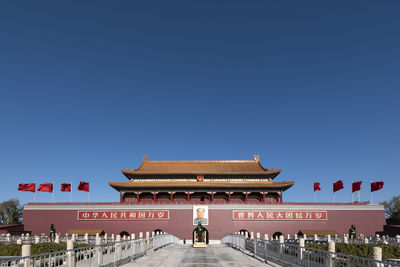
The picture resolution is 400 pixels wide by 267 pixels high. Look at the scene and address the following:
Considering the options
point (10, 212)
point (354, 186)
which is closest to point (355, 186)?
point (354, 186)

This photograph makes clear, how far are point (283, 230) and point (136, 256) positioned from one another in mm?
25133

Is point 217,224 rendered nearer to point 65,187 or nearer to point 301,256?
point 65,187

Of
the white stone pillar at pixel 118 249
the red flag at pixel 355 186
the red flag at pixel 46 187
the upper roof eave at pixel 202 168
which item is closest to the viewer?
the white stone pillar at pixel 118 249

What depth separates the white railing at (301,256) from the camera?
917 centimetres

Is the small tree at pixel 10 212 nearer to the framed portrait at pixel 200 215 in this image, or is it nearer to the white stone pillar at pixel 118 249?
the framed portrait at pixel 200 215

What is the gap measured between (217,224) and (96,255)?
28.0 metres

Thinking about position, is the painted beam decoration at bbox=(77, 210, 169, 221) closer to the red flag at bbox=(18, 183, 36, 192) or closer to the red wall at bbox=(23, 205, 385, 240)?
the red wall at bbox=(23, 205, 385, 240)

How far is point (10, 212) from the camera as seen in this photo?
60.7 m

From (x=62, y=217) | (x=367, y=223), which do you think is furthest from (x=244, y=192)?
(x=62, y=217)

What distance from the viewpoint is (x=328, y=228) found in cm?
3834

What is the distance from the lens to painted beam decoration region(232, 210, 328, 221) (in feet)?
127

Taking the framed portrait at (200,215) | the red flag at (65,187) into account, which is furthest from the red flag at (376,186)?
the red flag at (65,187)

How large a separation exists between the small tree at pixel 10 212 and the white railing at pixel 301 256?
176 ft

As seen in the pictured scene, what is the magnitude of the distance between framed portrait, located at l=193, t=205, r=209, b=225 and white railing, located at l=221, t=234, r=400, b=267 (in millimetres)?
17077
